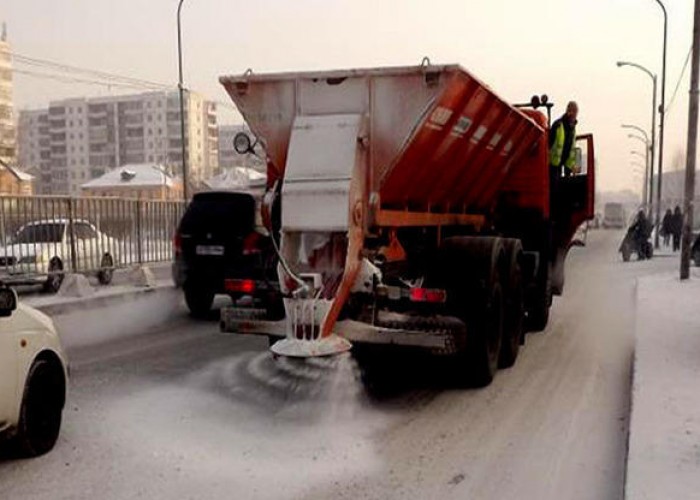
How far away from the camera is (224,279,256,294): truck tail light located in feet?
24.7

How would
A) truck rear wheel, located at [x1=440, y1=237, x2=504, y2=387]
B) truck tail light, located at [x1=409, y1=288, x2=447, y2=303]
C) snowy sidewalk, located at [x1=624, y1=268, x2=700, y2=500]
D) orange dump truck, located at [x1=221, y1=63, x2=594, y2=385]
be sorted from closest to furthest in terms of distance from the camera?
snowy sidewalk, located at [x1=624, y1=268, x2=700, y2=500] → orange dump truck, located at [x1=221, y1=63, x2=594, y2=385] → truck tail light, located at [x1=409, y1=288, x2=447, y2=303] → truck rear wheel, located at [x1=440, y1=237, x2=504, y2=387]

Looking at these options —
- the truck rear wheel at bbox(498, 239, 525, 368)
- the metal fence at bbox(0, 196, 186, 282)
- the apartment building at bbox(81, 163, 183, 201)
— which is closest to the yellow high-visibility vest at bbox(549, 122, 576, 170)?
the truck rear wheel at bbox(498, 239, 525, 368)

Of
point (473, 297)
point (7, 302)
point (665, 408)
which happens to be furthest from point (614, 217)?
point (7, 302)

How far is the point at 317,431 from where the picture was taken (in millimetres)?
6195

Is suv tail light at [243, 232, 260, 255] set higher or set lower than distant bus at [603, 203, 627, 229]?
higher

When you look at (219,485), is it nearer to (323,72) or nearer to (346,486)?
(346,486)

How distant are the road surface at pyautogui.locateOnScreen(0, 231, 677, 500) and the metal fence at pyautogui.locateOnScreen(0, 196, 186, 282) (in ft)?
14.9

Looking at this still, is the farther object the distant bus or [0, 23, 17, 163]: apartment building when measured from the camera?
the distant bus

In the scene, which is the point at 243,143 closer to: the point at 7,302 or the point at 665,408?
the point at 7,302

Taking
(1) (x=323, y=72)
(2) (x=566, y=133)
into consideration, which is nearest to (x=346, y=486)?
(1) (x=323, y=72)

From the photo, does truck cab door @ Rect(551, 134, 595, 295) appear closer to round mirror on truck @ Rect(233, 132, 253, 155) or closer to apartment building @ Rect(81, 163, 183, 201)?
round mirror on truck @ Rect(233, 132, 253, 155)

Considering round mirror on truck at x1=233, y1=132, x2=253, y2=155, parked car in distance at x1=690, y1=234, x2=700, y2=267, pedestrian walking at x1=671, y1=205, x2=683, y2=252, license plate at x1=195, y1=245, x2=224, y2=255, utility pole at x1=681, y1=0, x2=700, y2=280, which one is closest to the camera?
round mirror on truck at x1=233, y1=132, x2=253, y2=155

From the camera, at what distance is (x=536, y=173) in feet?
33.1

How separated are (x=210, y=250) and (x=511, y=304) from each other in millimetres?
5221
